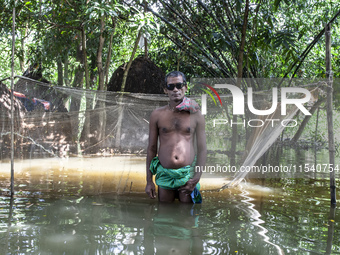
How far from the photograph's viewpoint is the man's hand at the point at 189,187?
352 centimetres

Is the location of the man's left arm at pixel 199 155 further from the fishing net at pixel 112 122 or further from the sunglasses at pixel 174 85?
the fishing net at pixel 112 122

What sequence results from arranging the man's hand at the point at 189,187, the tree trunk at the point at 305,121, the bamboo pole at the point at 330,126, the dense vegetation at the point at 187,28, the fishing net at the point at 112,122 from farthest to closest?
1. the dense vegetation at the point at 187,28
2. the fishing net at the point at 112,122
3. the tree trunk at the point at 305,121
4. the bamboo pole at the point at 330,126
5. the man's hand at the point at 189,187

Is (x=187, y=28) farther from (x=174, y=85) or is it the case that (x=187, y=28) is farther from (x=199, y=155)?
(x=199, y=155)

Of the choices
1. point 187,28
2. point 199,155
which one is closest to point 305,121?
point 199,155

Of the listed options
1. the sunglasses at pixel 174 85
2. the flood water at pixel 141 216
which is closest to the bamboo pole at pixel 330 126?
the flood water at pixel 141 216

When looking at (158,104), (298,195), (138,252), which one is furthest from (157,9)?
(138,252)

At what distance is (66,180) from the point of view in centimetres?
541

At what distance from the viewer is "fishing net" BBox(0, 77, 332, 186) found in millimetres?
4914

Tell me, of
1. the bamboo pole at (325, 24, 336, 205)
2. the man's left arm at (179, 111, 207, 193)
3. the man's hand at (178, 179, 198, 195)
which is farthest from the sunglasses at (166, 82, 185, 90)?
the bamboo pole at (325, 24, 336, 205)

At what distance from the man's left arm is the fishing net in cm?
145

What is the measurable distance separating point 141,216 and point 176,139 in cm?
83

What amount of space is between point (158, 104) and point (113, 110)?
0.64 m

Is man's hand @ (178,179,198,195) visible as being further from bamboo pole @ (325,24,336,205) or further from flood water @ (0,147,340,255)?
bamboo pole @ (325,24,336,205)

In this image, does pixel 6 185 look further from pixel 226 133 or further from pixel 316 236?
pixel 316 236
